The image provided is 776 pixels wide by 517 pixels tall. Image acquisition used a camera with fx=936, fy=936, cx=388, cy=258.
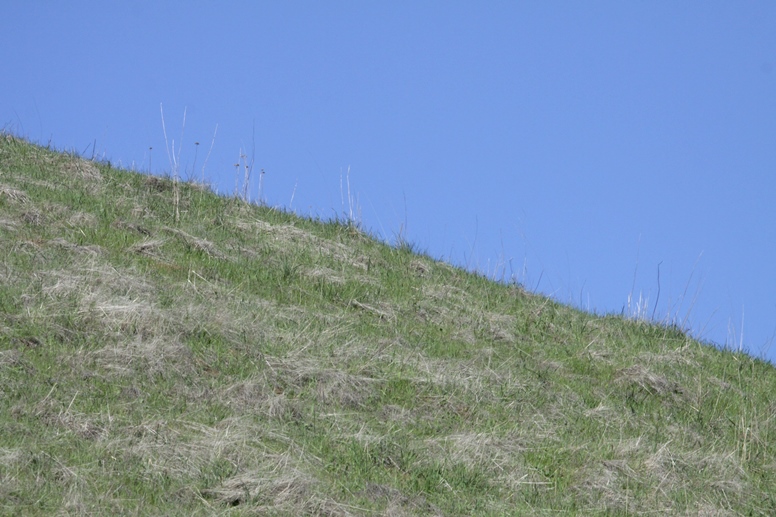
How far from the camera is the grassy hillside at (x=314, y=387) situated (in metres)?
5.40

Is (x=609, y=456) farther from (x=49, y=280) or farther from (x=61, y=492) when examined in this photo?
(x=49, y=280)

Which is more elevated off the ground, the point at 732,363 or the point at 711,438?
the point at 732,363

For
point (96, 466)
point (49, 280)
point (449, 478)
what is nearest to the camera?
point (96, 466)

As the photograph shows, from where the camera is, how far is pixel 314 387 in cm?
690

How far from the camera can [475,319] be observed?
9.62 m

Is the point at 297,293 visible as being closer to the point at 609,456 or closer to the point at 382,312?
the point at 382,312

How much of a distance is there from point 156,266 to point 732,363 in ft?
20.7

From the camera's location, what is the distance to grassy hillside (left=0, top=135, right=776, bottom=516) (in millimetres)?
5402

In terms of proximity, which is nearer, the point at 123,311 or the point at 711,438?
the point at 123,311

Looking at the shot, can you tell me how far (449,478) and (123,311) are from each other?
2939mm

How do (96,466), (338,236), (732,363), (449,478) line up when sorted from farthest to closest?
(338,236) < (732,363) < (449,478) < (96,466)

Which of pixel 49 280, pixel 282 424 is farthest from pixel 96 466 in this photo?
pixel 49 280

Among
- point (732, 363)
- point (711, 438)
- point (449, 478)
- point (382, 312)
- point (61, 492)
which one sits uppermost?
point (732, 363)

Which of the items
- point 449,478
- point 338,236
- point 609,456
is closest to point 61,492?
point 449,478
